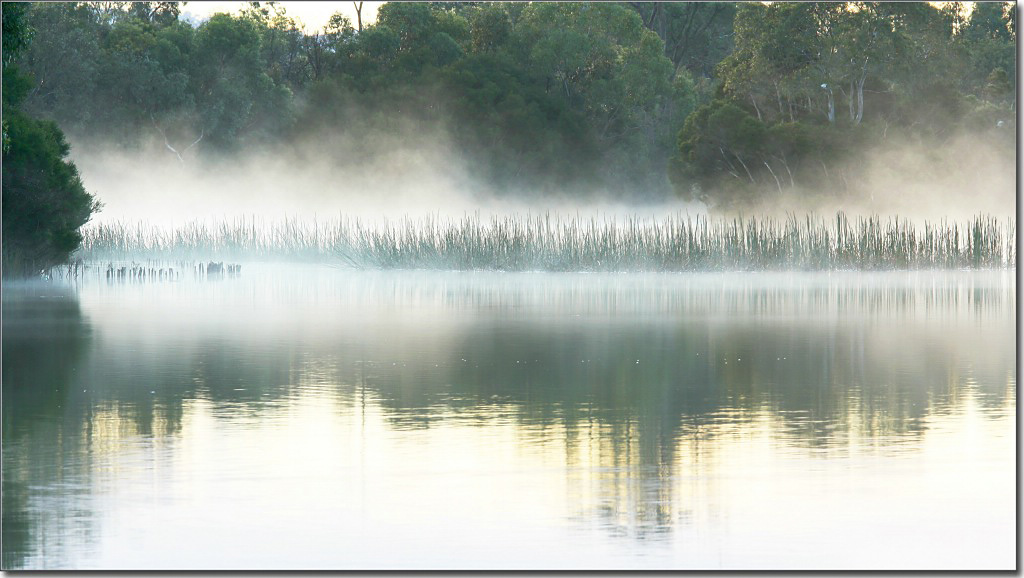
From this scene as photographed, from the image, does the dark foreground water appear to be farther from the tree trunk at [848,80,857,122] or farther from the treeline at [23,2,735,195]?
the treeline at [23,2,735,195]

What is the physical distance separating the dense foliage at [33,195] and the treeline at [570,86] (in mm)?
12829

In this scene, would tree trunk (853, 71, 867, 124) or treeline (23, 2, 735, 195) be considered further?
treeline (23, 2, 735, 195)

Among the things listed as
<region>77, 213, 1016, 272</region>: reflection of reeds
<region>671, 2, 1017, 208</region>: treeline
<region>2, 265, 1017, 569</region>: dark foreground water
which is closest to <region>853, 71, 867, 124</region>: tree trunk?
<region>671, 2, 1017, 208</region>: treeline

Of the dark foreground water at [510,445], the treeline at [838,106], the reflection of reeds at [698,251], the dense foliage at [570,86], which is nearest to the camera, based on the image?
the dark foreground water at [510,445]

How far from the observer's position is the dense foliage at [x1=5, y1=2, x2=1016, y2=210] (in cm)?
2938

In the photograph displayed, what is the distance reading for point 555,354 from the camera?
30.5 feet

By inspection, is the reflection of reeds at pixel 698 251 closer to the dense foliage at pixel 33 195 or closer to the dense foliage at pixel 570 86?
the dense foliage at pixel 33 195

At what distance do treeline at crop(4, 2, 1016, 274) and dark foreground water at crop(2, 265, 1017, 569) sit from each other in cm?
1826

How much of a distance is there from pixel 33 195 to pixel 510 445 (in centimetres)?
1218

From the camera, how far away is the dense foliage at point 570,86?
2938cm

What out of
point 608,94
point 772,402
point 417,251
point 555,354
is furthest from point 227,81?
point 772,402

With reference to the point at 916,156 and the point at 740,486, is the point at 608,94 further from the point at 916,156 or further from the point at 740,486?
the point at 740,486

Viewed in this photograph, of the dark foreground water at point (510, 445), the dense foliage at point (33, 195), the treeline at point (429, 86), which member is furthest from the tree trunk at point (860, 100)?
the dark foreground water at point (510, 445)

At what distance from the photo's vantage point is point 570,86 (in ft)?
139
